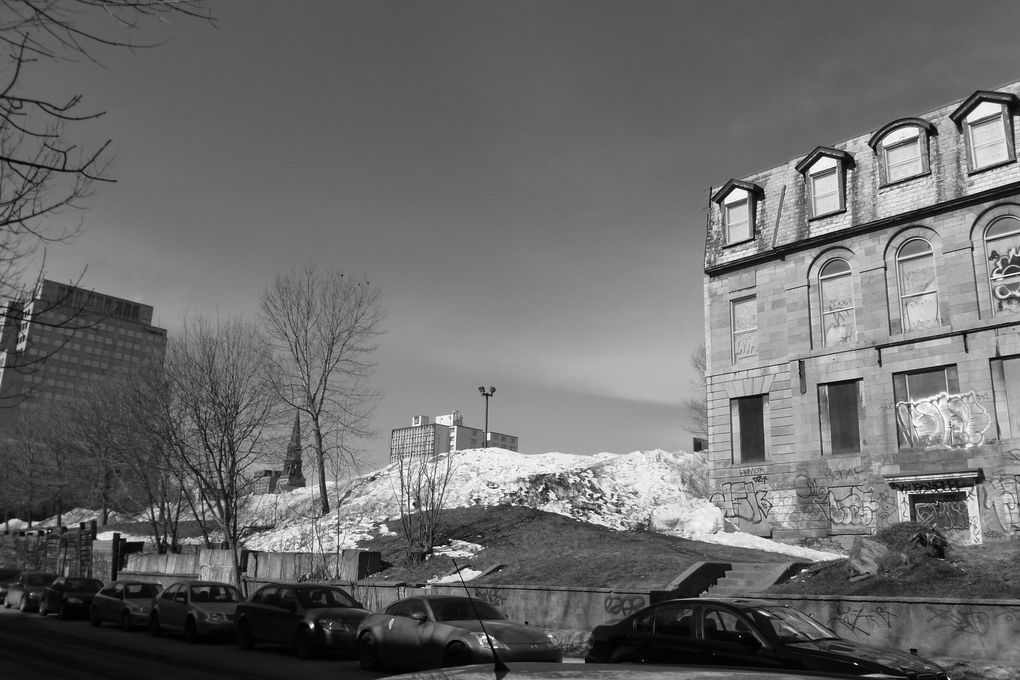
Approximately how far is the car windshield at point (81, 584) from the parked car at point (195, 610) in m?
7.23

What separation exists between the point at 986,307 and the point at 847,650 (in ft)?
58.3

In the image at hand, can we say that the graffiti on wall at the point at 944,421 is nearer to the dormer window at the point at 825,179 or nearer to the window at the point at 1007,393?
the window at the point at 1007,393

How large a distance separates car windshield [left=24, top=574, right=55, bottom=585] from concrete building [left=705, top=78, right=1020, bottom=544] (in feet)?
80.0

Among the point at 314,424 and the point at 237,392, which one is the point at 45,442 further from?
the point at 237,392

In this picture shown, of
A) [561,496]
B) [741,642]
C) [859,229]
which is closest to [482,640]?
[741,642]

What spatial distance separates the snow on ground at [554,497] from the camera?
1212 inches

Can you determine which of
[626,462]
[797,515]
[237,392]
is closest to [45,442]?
[237,392]

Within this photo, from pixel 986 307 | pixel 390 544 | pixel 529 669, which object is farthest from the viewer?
pixel 390 544

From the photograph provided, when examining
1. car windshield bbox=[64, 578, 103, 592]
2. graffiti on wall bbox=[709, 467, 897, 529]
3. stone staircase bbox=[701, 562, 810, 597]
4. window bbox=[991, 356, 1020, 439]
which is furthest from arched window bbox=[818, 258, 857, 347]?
car windshield bbox=[64, 578, 103, 592]

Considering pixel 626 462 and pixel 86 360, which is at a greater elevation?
pixel 86 360

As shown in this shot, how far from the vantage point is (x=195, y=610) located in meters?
19.6

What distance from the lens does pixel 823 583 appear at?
54.1ft

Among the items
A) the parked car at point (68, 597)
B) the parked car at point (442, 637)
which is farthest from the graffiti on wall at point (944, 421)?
the parked car at point (68, 597)

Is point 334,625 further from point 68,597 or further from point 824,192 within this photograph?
point 824,192
